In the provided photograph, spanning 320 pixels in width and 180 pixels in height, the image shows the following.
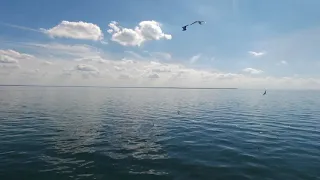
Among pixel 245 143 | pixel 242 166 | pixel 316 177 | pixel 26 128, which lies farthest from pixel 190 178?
pixel 26 128

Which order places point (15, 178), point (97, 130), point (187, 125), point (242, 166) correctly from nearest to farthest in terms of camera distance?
point (15, 178), point (242, 166), point (97, 130), point (187, 125)

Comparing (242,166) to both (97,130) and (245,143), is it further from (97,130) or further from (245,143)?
(97,130)

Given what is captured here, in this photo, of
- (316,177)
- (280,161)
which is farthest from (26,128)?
(316,177)

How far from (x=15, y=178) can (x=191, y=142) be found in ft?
59.7

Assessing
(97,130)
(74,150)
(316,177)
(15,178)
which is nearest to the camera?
(15,178)

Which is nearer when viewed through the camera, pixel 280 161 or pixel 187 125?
pixel 280 161

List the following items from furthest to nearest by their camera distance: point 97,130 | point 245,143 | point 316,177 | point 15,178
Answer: point 97,130 → point 245,143 → point 316,177 → point 15,178

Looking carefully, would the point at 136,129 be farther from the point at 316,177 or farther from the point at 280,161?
the point at 316,177

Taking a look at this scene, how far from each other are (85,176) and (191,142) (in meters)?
14.6

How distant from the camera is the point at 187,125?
42.7 meters

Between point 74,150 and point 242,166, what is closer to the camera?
point 242,166

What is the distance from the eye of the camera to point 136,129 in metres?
38.5

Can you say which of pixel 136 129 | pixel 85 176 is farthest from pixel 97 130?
pixel 85 176

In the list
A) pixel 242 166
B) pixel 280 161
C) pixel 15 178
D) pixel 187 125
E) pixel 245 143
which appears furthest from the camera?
pixel 187 125
